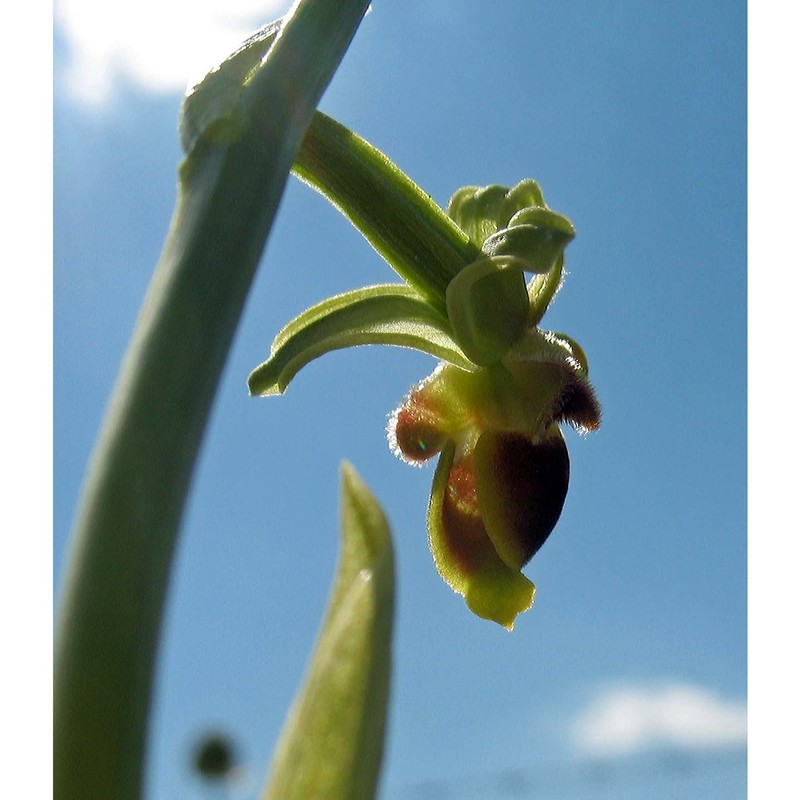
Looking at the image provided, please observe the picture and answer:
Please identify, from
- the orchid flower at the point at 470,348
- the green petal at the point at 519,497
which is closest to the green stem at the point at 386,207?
the orchid flower at the point at 470,348

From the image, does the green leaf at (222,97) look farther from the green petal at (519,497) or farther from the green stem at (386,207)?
the green petal at (519,497)

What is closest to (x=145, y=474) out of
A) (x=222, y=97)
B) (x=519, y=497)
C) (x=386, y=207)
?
(x=222, y=97)

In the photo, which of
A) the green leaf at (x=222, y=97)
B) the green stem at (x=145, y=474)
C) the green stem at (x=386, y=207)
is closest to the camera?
the green stem at (x=145, y=474)

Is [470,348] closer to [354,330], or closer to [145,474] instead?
[354,330]

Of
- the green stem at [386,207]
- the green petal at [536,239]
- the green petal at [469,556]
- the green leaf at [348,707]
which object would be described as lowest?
the green leaf at [348,707]

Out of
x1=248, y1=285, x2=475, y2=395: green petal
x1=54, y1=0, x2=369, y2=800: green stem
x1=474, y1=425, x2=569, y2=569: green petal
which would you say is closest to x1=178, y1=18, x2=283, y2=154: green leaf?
x1=54, y1=0, x2=369, y2=800: green stem

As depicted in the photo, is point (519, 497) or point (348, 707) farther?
point (519, 497)
